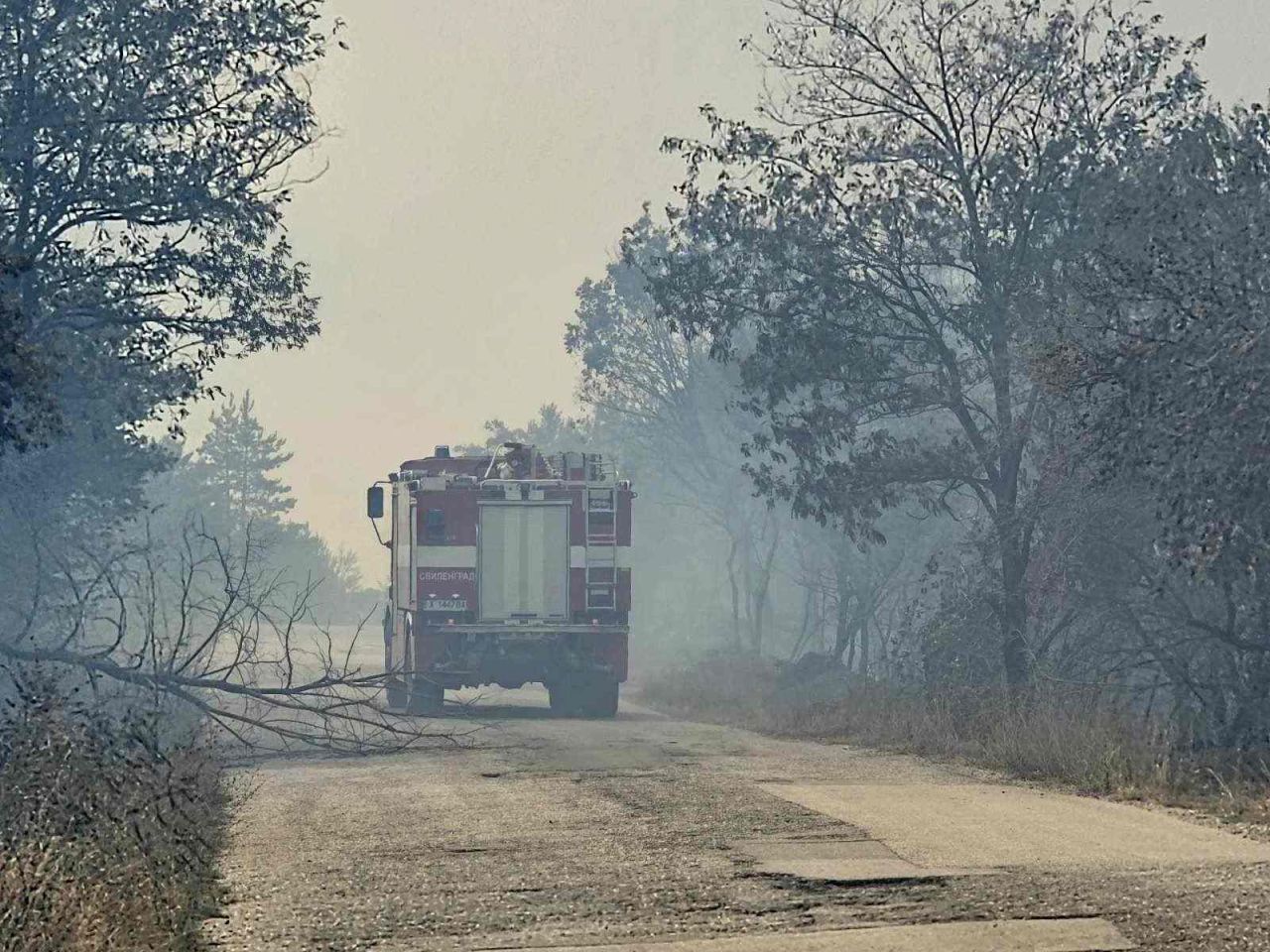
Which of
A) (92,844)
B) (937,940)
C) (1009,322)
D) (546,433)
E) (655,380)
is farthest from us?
(546,433)

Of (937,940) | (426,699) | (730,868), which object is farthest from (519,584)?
(937,940)

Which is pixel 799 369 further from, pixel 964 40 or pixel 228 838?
pixel 228 838

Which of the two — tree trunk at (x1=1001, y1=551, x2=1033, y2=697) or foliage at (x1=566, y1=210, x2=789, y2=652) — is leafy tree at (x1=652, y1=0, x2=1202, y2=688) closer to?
tree trunk at (x1=1001, y1=551, x2=1033, y2=697)

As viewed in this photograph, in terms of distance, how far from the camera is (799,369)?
24859 millimetres

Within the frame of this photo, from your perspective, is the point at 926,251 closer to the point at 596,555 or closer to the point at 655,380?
the point at 596,555

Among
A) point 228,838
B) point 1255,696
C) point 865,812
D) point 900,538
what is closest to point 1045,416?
point 1255,696

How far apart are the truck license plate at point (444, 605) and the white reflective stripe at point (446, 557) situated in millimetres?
494

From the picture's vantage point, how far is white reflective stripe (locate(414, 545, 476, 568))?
26984 mm

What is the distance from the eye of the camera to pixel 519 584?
2706 centimetres

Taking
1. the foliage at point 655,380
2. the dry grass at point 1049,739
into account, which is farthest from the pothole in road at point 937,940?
the foliage at point 655,380

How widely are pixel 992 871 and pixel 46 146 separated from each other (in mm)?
16099

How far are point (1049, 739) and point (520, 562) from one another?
39.8 ft

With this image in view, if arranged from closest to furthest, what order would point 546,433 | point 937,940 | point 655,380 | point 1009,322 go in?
point 937,940
point 1009,322
point 655,380
point 546,433

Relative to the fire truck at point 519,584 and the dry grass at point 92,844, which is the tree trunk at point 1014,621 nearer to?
the fire truck at point 519,584
